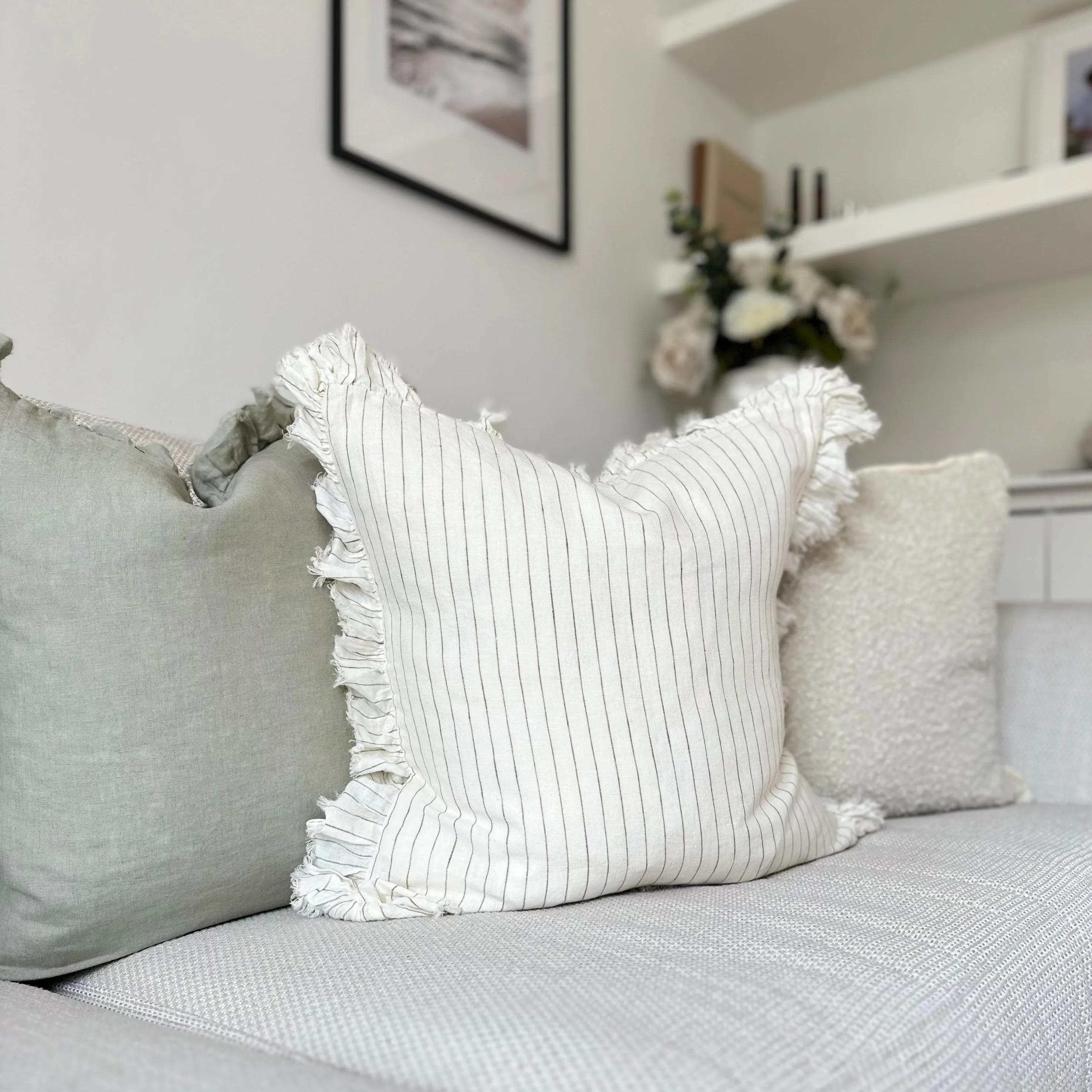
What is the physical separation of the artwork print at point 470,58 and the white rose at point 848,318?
656 mm

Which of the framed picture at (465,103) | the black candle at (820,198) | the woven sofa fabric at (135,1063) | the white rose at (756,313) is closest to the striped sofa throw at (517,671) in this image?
the woven sofa fabric at (135,1063)

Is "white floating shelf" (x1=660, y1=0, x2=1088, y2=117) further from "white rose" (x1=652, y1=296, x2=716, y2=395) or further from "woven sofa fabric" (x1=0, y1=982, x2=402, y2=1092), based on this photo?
"woven sofa fabric" (x1=0, y1=982, x2=402, y2=1092)

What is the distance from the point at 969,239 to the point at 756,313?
1.36ft

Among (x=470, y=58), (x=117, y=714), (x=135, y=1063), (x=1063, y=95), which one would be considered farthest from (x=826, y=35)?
(x=135, y=1063)

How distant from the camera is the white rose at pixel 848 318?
2016mm

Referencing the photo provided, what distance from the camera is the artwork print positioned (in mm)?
1609

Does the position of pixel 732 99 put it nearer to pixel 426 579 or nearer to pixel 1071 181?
pixel 1071 181

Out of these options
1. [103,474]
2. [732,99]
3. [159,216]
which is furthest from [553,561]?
[732,99]

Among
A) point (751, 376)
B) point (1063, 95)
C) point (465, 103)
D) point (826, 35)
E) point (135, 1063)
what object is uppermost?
point (826, 35)

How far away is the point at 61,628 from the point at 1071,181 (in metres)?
1.74

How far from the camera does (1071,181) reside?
176 cm

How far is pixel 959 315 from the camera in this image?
2307mm

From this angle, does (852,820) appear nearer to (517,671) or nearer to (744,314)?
(517,671)

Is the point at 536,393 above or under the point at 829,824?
above
